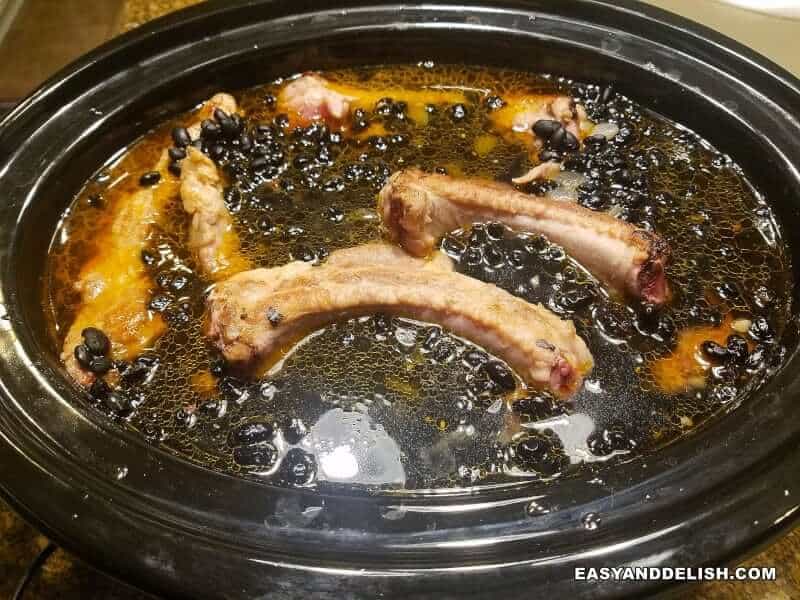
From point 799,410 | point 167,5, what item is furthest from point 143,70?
point 799,410

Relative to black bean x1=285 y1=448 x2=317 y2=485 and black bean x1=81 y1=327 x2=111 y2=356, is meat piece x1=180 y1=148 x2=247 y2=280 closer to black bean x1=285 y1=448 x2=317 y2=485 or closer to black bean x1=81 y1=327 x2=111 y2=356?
black bean x1=81 y1=327 x2=111 y2=356

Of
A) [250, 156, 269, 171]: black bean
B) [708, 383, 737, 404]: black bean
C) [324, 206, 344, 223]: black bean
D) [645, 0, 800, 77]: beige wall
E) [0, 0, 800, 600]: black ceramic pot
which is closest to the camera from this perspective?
[0, 0, 800, 600]: black ceramic pot

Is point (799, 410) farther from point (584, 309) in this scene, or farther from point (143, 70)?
point (143, 70)

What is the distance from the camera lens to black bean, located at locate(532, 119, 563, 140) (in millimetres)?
2525

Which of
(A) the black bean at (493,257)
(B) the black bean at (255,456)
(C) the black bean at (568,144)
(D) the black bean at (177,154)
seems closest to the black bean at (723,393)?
(A) the black bean at (493,257)

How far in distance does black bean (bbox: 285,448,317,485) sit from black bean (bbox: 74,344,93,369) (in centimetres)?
64

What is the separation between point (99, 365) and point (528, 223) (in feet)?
4.34

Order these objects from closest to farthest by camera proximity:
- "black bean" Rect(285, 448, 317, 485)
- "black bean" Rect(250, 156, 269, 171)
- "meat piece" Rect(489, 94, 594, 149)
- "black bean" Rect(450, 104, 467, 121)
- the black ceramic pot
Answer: the black ceramic pot < "black bean" Rect(285, 448, 317, 485) < "black bean" Rect(250, 156, 269, 171) < "meat piece" Rect(489, 94, 594, 149) < "black bean" Rect(450, 104, 467, 121)

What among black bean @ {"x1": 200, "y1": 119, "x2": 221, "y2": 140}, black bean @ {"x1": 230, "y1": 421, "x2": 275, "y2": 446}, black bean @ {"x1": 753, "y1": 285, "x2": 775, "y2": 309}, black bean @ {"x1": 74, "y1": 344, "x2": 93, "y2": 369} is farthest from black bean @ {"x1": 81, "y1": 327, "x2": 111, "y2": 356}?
black bean @ {"x1": 753, "y1": 285, "x2": 775, "y2": 309}

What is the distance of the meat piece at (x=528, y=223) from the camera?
2045 millimetres

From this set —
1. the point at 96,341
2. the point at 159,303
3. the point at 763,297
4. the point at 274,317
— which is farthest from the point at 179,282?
the point at 763,297

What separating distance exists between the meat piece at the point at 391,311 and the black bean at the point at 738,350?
39 cm

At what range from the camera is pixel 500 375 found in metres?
1.91

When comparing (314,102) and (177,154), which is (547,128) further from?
(177,154)
